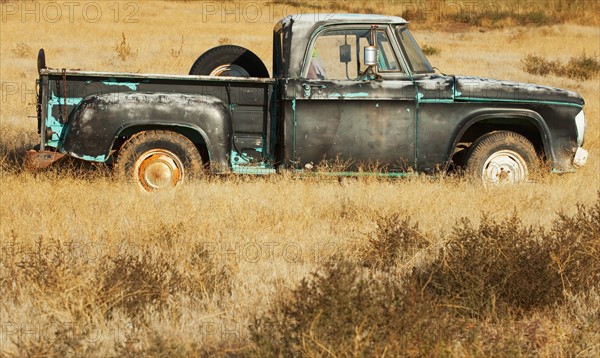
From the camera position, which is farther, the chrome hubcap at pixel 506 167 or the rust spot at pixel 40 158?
the chrome hubcap at pixel 506 167

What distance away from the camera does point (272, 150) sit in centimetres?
771

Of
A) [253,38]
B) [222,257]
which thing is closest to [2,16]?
[253,38]

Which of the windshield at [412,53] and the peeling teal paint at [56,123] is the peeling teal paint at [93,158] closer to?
the peeling teal paint at [56,123]

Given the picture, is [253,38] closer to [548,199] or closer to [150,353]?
[548,199]

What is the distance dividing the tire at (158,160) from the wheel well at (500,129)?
→ 258 cm

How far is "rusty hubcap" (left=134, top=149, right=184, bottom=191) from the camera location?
762 centimetres

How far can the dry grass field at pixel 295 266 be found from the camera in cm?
404

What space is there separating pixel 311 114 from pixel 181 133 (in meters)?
1.21

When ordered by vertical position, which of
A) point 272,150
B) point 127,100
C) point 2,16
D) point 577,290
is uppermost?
point 2,16

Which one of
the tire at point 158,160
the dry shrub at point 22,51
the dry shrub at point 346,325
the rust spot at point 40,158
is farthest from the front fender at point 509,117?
the dry shrub at point 22,51

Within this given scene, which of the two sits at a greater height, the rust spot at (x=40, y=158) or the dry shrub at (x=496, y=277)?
the rust spot at (x=40, y=158)

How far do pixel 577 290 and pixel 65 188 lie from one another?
14.3 ft

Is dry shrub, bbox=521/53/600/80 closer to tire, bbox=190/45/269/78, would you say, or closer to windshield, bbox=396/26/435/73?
windshield, bbox=396/26/435/73

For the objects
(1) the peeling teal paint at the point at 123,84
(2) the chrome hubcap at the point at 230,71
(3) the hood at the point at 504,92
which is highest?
(2) the chrome hubcap at the point at 230,71
